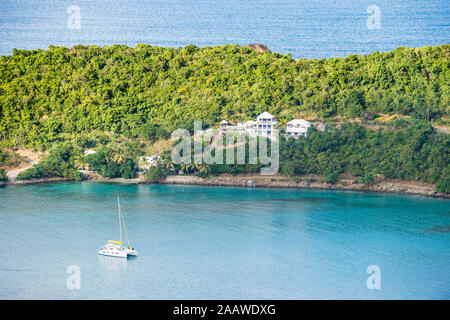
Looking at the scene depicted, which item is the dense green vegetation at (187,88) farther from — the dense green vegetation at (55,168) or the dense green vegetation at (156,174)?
the dense green vegetation at (156,174)

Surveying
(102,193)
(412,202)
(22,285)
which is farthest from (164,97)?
(22,285)

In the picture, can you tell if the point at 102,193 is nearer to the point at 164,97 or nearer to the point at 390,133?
the point at 164,97

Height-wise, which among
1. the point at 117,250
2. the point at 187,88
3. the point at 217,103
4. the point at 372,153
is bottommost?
the point at 117,250

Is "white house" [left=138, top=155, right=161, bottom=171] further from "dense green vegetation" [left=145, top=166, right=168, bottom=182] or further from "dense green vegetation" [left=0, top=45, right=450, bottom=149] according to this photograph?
"dense green vegetation" [left=0, top=45, right=450, bottom=149]

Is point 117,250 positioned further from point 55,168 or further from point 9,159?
point 9,159

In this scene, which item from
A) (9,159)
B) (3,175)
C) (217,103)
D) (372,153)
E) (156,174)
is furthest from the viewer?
(217,103)

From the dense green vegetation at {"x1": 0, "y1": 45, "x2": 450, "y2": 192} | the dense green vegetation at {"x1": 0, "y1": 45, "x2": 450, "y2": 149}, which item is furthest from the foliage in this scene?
the dense green vegetation at {"x1": 0, "y1": 45, "x2": 450, "y2": 149}

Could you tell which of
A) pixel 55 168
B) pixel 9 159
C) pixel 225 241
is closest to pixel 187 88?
pixel 55 168
